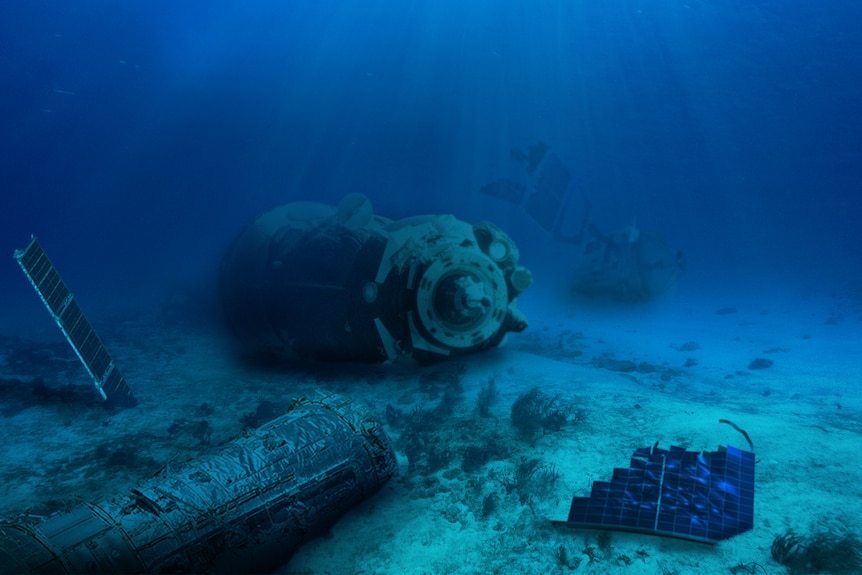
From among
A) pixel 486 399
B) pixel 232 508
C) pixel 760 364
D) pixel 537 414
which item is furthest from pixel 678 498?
pixel 760 364

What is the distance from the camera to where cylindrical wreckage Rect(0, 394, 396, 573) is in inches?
128

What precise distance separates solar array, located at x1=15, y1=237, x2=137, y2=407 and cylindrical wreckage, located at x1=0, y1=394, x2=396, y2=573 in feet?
12.3

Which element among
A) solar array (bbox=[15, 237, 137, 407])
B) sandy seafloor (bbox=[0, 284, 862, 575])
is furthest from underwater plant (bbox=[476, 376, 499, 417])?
solar array (bbox=[15, 237, 137, 407])

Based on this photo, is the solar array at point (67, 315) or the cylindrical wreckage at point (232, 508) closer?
the cylindrical wreckage at point (232, 508)

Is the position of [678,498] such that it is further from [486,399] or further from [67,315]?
[67,315]

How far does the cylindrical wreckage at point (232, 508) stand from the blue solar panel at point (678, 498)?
2.34 m

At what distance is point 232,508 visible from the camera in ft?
12.4

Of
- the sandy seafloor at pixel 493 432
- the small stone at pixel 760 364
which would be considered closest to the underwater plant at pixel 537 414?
the sandy seafloor at pixel 493 432

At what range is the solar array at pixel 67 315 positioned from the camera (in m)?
6.09

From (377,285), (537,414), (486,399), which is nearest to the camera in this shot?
(537,414)

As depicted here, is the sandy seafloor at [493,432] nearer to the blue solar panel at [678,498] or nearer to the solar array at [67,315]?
the blue solar panel at [678,498]

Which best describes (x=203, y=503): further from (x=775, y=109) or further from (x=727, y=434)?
(x=775, y=109)

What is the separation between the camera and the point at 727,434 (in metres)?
5.84

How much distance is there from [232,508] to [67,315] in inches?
197
